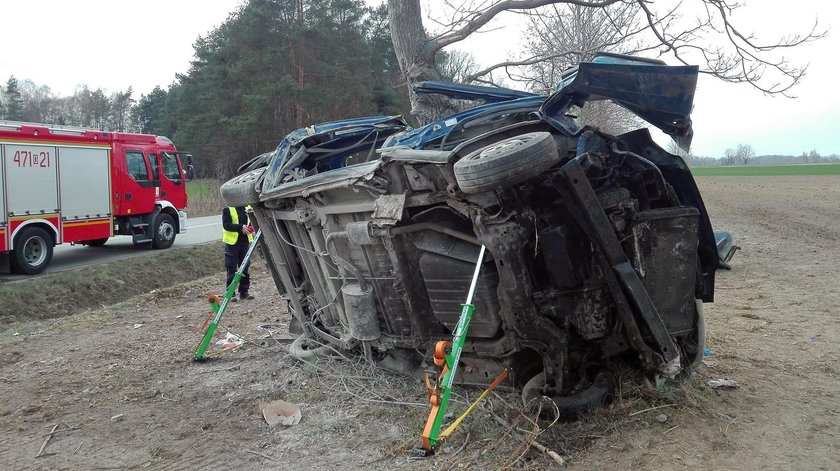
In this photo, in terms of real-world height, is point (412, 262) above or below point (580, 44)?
below

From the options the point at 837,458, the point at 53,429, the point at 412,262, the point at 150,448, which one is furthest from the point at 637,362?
the point at 53,429

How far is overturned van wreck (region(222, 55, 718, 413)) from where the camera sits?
3543 millimetres

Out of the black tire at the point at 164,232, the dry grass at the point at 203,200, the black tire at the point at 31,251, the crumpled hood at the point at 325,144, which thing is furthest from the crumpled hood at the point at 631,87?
the dry grass at the point at 203,200

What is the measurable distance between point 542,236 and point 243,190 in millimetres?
2716

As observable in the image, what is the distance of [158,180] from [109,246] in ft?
6.49

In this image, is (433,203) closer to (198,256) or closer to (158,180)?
(198,256)

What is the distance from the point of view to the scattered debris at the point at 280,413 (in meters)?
4.23

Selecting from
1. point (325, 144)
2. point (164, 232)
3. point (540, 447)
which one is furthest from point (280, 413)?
point (164, 232)

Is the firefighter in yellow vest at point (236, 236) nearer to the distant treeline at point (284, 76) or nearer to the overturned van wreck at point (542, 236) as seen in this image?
the overturned van wreck at point (542, 236)

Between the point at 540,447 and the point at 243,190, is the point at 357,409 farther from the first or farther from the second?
the point at 243,190

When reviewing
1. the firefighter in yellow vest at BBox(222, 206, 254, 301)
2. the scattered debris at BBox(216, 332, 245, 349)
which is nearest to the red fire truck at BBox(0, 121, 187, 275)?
the firefighter in yellow vest at BBox(222, 206, 254, 301)

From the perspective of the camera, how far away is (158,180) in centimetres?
1520

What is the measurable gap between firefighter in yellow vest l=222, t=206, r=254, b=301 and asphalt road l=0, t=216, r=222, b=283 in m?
5.11

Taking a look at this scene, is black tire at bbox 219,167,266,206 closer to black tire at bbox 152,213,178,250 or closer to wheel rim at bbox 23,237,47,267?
wheel rim at bbox 23,237,47,267
